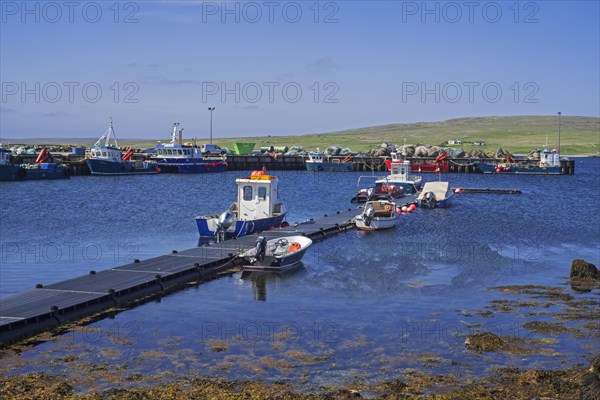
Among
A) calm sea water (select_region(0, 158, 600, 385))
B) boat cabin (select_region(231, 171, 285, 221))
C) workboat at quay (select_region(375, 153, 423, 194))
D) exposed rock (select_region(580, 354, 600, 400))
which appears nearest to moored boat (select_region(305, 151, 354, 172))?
workboat at quay (select_region(375, 153, 423, 194))

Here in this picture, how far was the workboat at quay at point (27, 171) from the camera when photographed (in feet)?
319

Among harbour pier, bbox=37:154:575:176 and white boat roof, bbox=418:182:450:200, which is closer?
white boat roof, bbox=418:182:450:200

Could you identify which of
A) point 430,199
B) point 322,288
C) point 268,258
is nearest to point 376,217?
point 268,258

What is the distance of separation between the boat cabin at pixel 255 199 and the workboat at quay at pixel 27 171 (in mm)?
62786

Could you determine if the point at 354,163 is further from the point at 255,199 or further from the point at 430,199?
the point at 255,199

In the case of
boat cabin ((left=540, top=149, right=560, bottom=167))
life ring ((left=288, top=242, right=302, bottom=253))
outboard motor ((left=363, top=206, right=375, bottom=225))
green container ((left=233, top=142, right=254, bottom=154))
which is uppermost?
green container ((left=233, top=142, right=254, bottom=154))

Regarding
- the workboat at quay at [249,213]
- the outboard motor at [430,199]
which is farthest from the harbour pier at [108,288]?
the outboard motor at [430,199]

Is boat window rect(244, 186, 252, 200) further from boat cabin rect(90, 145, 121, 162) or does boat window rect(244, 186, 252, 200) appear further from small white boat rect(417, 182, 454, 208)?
boat cabin rect(90, 145, 121, 162)

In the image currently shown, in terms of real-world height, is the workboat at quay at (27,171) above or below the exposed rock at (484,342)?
above

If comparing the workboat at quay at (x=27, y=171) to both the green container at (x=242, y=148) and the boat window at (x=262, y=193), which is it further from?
the boat window at (x=262, y=193)

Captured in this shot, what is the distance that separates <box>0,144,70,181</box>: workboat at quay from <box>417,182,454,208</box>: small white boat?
56.6m

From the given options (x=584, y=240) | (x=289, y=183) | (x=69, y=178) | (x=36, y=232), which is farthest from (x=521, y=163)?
(x=36, y=232)

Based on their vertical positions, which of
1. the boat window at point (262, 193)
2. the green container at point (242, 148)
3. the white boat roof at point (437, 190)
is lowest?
the white boat roof at point (437, 190)

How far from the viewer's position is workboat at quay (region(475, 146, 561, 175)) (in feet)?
438
